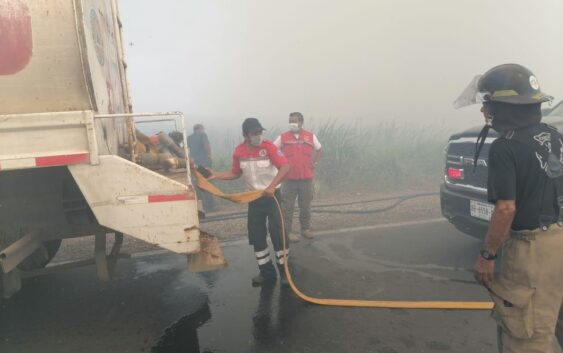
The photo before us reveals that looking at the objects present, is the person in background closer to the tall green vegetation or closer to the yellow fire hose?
the tall green vegetation

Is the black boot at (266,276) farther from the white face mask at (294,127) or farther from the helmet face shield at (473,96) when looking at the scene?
the helmet face shield at (473,96)

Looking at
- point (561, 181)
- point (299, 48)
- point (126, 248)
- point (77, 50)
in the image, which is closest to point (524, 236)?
point (561, 181)

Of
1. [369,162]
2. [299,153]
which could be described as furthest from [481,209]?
[369,162]

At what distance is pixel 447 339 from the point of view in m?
3.01

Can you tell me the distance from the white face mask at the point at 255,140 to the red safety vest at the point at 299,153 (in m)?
1.62

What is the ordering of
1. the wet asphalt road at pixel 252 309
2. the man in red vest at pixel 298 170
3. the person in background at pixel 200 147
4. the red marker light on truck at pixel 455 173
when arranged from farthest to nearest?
the person in background at pixel 200 147, the man in red vest at pixel 298 170, the red marker light on truck at pixel 455 173, the wet asphalt road at pixel 252 309

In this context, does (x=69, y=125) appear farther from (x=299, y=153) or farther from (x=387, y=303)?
(x=299, y=153)

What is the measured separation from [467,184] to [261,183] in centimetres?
216

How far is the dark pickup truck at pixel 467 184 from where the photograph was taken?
4.07m

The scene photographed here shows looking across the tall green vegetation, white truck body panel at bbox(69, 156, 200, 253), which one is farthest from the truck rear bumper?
the tall green vegetation

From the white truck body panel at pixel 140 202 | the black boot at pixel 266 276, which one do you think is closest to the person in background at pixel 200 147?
the black boot at pixel 266 276

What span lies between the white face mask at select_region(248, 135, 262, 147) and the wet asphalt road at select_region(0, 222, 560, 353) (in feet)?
4.53

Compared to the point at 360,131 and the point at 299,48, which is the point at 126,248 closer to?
the point at 360,131

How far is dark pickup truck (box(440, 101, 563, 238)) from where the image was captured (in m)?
4.07
